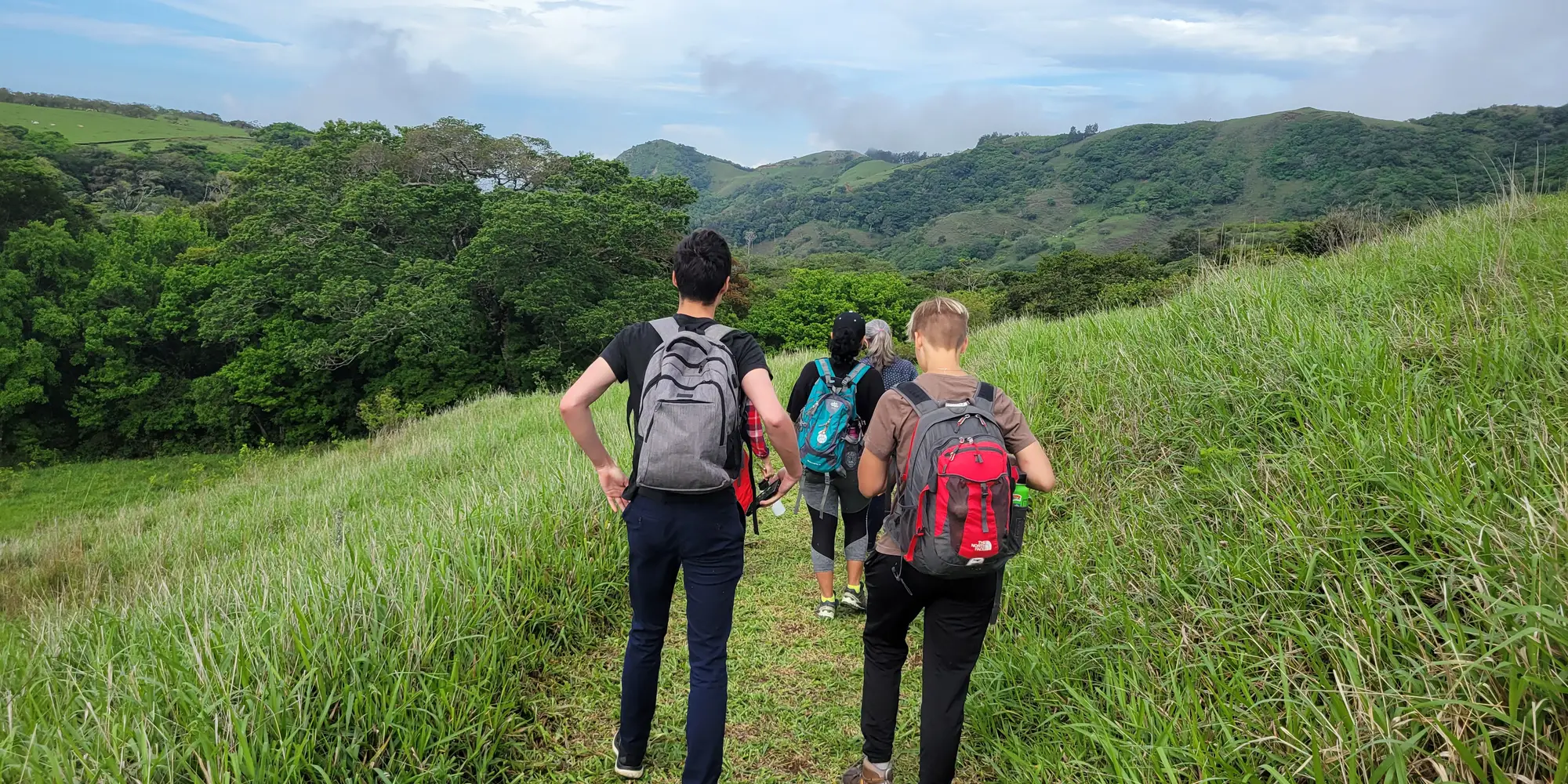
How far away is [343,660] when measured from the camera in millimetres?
2566

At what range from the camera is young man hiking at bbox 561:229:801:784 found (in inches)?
91.9

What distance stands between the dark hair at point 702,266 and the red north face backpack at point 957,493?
782 mm

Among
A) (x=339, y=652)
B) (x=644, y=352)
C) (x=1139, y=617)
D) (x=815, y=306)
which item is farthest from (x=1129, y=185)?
(x=339, y=652)

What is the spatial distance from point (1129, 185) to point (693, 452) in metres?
167

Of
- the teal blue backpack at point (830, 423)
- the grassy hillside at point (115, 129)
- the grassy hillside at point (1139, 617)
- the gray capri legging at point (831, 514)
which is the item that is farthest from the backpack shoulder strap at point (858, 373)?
the grassy hillside at point (115, 129)

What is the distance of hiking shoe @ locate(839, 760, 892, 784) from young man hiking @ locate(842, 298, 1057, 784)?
0.02 metres

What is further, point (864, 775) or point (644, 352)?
point (864, 775)

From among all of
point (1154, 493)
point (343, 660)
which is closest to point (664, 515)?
point (343, 660)

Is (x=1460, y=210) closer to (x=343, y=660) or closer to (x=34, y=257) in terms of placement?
(x=343, y=660)

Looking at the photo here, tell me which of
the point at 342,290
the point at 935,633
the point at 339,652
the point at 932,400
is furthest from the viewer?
the point at 342,290

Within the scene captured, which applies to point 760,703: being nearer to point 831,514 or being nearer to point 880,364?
point 831,514

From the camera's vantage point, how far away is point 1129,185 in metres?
147

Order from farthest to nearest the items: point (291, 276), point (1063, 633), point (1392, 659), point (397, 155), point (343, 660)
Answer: point (397, 155)
point (291, 276)
point (1063, 633)
point (343, 660)
point (1392, 659)

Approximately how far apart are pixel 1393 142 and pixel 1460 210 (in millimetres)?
149146
